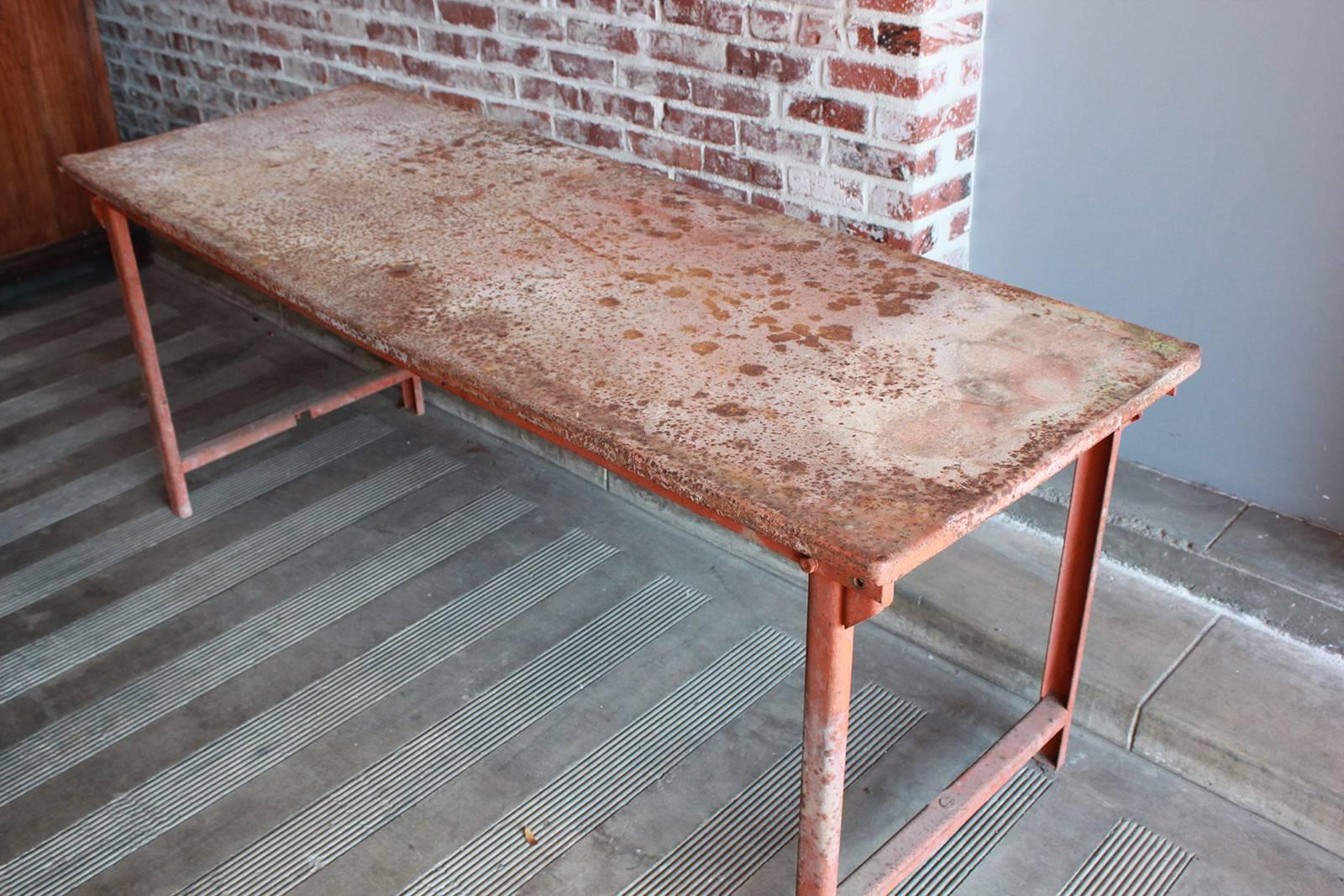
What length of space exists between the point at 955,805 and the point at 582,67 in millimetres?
1778

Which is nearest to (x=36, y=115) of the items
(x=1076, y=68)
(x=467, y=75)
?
(x=467, y=75)

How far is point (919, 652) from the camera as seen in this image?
2348 mm

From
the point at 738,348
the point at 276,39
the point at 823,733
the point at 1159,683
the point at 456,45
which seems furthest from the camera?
the point at 276,39

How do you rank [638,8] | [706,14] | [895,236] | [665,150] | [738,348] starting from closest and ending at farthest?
[738,348], [895,236], [706,14], [638,8], [665,150]

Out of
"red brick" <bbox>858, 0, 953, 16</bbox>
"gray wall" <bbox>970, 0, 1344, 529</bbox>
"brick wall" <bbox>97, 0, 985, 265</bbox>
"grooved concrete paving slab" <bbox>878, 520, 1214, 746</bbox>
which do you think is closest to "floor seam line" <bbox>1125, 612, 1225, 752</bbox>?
"grooved concrete paving slab" <bbox>878, 520, 1214, 746</bbox>

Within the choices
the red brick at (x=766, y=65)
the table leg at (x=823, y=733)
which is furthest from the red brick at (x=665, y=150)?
the table leg at (x=823, y=733)

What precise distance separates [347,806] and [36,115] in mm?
2950

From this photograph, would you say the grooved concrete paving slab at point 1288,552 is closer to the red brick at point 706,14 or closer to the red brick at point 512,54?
the red brick at point 706,14

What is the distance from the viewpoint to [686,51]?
8.18ft

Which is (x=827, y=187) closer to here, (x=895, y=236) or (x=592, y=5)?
(x=895, y=236)

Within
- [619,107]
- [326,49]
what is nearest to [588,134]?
[619,107]

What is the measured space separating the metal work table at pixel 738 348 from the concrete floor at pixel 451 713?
24cm

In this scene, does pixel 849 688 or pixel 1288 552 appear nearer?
pixel 849 688

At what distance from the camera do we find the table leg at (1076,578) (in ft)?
5.71
